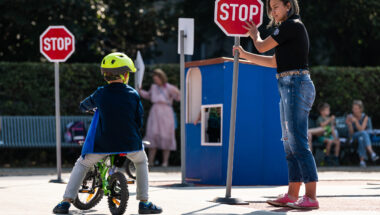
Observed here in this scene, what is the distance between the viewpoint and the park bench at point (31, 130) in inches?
630

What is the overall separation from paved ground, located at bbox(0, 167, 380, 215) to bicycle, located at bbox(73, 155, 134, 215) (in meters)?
0.12

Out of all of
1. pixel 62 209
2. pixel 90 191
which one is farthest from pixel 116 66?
pixel 62 209

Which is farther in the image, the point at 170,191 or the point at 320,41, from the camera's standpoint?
the point at 320,41

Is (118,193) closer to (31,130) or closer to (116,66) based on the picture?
(116,66)

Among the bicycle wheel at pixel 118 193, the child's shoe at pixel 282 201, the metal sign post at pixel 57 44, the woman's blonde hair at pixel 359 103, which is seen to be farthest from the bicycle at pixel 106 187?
the woman's blonde hair at pixel 359 103

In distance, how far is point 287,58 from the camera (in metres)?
7.09

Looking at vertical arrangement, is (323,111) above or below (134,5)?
below

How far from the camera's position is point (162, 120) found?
52.4ft

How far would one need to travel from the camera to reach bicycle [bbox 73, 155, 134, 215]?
6570mm

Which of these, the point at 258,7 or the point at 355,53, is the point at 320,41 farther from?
the point at 258,7

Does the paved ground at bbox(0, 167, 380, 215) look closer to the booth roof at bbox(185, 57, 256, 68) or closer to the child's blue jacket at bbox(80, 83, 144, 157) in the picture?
the child's blue jacket at bbox(80, 83, 144, 157)

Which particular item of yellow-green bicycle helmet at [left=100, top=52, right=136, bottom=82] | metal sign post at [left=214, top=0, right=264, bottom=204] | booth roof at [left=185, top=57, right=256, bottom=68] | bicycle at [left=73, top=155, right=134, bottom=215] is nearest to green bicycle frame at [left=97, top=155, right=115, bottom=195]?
bicycle at [left=73, top=155, right=134, bottom=215]

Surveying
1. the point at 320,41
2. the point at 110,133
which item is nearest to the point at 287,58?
the point at 110,133

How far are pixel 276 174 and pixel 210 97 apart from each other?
1341mm
